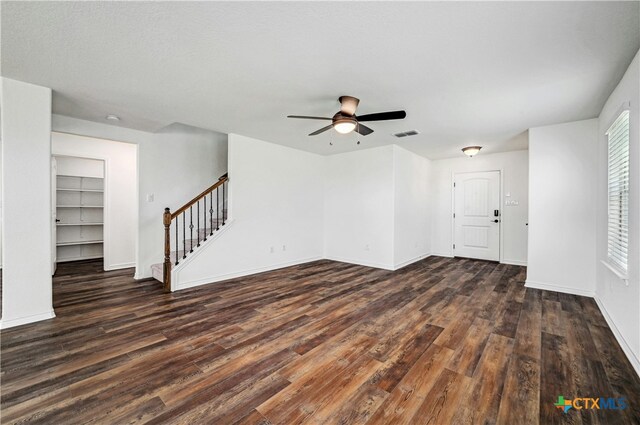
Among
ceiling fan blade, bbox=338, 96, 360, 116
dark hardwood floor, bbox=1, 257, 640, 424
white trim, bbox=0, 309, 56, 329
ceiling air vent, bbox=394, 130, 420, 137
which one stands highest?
ceiling air vent, bbox=394, 130, 420, 137

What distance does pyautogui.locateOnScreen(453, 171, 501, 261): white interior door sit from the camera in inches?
248

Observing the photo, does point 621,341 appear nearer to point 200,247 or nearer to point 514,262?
point 514,262

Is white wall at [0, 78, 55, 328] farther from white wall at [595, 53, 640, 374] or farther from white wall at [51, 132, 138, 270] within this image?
white wall at [595, 53, 640, 374]

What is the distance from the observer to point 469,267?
5730 mm

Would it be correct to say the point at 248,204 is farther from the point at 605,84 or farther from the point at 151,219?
the point at 605,84

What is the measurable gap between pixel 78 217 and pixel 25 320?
171 inches

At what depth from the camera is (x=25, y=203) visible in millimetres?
2889

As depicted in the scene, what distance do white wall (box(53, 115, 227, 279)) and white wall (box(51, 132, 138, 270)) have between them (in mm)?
902

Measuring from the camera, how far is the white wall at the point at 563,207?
12.7 feet

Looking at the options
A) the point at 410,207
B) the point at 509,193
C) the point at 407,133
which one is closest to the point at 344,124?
the point at 407,133

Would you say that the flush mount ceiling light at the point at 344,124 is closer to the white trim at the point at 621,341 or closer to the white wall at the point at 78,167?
the white trim at the point at 621,341

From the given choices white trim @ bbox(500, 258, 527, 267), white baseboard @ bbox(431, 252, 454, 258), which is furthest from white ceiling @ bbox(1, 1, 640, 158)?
white baseboard @ bbox(431, 252, 454, 258)

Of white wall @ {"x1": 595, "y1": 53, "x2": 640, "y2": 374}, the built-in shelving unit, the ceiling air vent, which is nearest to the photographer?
white wall @ {"x1": 595, "y1": 53, "x2": 640, "y2": 374}

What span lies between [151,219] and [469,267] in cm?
642
